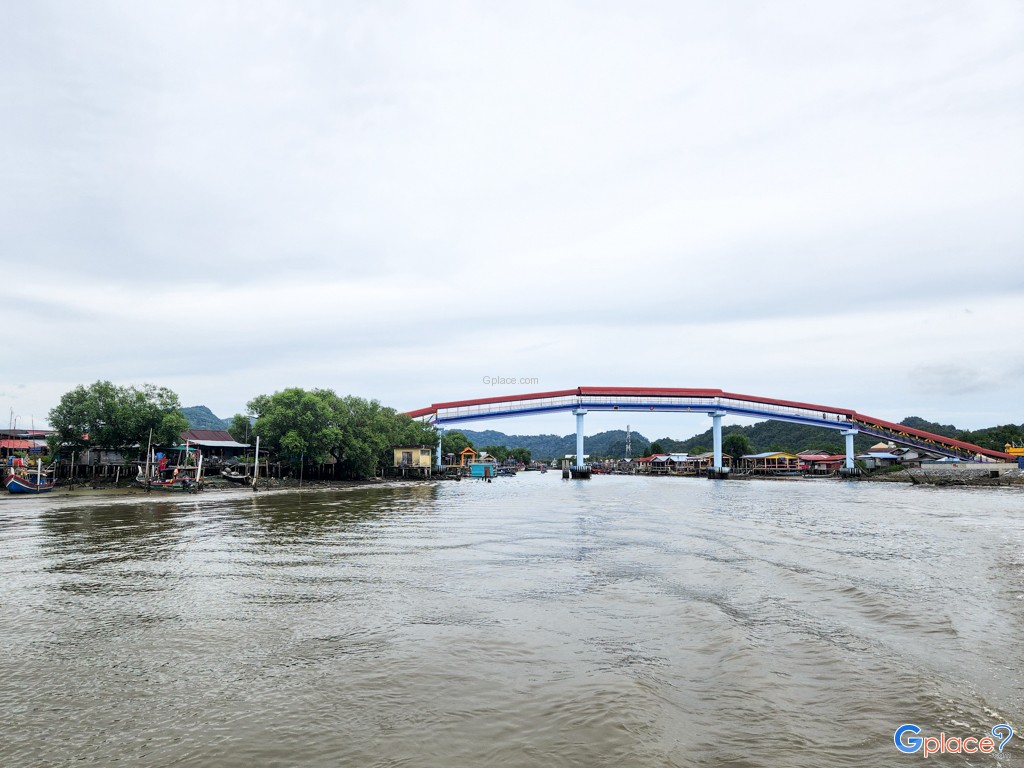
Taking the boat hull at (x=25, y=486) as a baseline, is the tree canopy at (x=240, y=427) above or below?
above

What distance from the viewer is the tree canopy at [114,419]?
1735 inches

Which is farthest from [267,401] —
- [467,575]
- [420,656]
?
[420,656]

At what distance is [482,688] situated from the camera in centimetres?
648

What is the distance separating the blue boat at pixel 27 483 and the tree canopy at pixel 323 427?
54.7 ft

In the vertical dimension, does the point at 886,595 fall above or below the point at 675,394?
below

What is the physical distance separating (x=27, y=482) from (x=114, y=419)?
695cm

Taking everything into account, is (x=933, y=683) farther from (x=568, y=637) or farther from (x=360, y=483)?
(x=360, y=483)

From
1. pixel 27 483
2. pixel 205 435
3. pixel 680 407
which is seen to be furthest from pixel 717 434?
pixel 27 483

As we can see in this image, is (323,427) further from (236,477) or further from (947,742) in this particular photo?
(947,742)

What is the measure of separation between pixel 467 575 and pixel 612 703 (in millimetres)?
7228

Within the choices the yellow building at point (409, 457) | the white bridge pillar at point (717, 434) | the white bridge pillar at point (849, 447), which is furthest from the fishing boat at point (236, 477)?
the white bridge pillar at point (849, 447)

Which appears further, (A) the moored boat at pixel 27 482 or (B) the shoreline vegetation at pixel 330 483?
(B) the shoreline vegetation at pixel 330 483

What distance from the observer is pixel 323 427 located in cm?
5384

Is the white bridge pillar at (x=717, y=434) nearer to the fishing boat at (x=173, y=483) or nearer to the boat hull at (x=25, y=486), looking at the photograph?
the fishing boat at (x=173, y=483)
